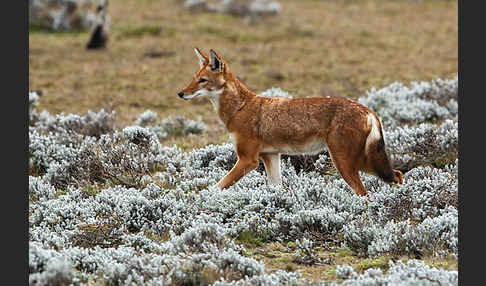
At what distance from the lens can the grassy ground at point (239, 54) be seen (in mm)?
15242

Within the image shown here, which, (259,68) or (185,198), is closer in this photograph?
(185,198)

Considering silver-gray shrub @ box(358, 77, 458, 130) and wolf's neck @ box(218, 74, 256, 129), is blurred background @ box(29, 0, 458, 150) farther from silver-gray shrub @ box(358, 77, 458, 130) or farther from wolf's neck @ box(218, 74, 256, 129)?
wolf's neck @ box(218, 74, 256, 129)

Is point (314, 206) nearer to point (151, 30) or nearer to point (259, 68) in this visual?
point (259, 68)

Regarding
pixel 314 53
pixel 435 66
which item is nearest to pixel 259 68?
pixel 314 53

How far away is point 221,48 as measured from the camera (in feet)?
68.0

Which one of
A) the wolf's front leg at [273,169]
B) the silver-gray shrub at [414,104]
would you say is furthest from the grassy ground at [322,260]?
the silver-gray shrub at [414,104]

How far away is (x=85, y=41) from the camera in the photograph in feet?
72.6

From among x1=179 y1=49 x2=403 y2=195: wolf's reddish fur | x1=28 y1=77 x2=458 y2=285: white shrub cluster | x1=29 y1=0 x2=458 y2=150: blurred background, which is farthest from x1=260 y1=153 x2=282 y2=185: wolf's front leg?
x1=29 y1=0 x2=458 y2=150: blurred background

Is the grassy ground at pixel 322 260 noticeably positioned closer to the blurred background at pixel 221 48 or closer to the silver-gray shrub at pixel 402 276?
the silver-gray shrub at pixel 402 276

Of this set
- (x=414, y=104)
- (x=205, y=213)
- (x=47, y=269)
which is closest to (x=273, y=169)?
(x=205, y=213)

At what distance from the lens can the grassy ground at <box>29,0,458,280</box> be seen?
50.0 feet

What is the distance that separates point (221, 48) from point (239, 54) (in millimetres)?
1036

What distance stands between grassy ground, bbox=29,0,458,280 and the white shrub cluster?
2.27 meters

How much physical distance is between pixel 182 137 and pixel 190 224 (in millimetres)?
4991
